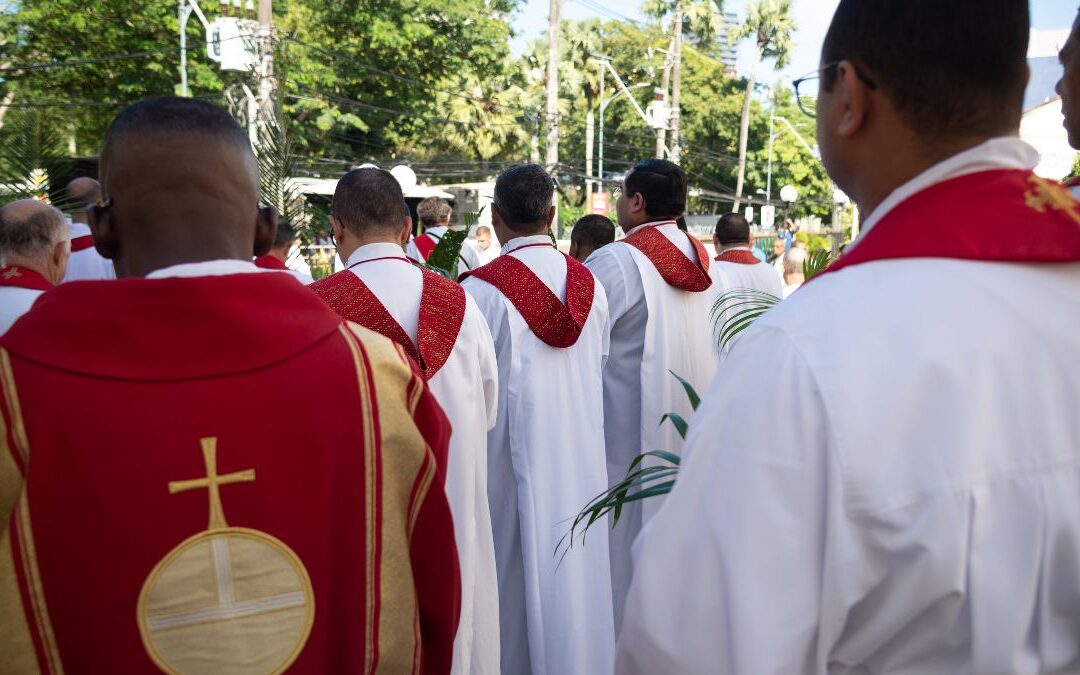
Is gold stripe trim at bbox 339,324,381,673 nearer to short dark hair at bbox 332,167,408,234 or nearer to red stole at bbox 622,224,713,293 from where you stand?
short dark hair at bbox 332,167,408,234

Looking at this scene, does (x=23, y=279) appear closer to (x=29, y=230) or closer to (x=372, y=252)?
(x=29, y=230)

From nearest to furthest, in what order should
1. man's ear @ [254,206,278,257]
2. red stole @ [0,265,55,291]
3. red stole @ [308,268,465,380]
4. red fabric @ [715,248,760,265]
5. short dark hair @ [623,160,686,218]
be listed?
man's ear @ [254,206,278,257] → red stole @ [308,268,465,380] → red stole @ [0,265,55,291] → short dark hair @ [623,160,686,218] → red fabric @ [715,248,760,265]

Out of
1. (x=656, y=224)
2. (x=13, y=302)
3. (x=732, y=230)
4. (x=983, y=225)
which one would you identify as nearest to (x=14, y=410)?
(x=983, y=225)

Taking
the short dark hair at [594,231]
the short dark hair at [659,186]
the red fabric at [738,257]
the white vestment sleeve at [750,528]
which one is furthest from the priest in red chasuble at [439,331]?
the red fabric at [738,257]

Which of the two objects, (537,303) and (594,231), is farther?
(594,231)

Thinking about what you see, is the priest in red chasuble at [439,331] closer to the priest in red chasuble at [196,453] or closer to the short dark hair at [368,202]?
the short dark hair at [368,202]

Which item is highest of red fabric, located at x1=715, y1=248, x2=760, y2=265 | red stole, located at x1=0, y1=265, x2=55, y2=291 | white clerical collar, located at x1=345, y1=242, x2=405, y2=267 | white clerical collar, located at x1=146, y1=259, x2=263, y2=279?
white clerical collar, located at x1=146, y1=259, x2=263, y2=279

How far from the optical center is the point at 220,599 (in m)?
1.60

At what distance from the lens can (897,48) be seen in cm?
145

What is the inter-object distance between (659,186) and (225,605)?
4.39 m

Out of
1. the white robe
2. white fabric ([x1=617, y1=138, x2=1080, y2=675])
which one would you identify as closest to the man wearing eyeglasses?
white fabric ([x1=617, y1=138, x2=1080, y2=675])

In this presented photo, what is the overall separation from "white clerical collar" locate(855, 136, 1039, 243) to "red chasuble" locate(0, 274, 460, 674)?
960 millimetres

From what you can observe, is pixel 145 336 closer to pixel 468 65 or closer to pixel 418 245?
pixel 418 245

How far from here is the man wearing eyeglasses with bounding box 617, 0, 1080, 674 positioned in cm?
133
